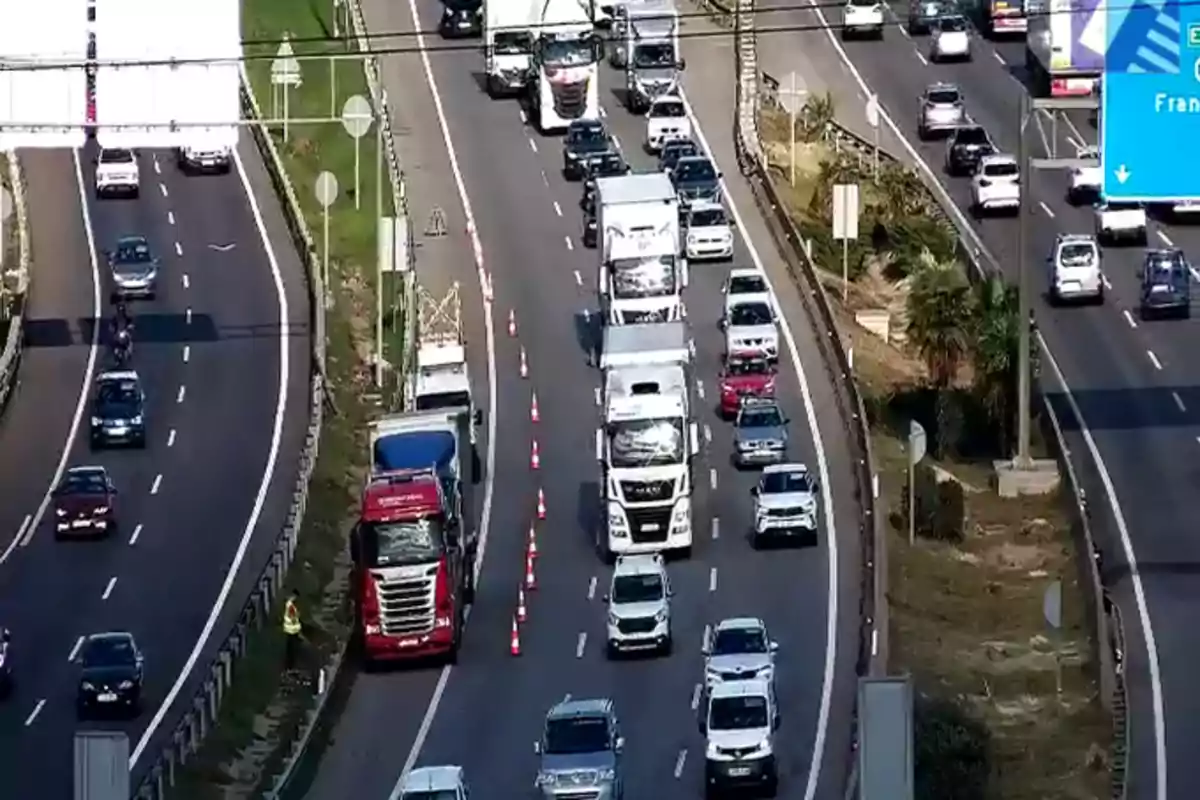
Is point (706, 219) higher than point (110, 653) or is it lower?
higher

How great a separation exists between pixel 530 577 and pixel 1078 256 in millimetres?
21464

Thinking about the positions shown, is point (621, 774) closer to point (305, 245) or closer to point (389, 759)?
point (389, 759)

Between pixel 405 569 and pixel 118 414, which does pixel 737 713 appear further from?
pixel 118 414

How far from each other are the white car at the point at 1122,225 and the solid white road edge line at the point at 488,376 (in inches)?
508

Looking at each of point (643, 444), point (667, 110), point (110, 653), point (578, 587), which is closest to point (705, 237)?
point (667, 110)

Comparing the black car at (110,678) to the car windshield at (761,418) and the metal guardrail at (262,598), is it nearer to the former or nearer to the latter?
the metal guardrail at (262,598)

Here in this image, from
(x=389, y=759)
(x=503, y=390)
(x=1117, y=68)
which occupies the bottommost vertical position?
(x=389, y=759)

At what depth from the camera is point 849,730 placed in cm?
5259

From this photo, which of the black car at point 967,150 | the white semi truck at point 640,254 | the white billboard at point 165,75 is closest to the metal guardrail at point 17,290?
the white semi truck at point 640,254

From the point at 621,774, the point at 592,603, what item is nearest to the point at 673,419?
the point at 592,603

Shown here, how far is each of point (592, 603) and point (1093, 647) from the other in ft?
29.8

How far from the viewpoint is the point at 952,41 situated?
103 metres

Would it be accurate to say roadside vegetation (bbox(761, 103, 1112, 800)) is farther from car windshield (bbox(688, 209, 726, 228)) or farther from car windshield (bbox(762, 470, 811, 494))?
car windshield (bbox(688, 209, 726, 228))

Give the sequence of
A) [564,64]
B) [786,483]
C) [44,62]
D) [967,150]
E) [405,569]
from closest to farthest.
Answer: [44,62] → [405,569] → [786,483] → [967,150] → [564,64]
